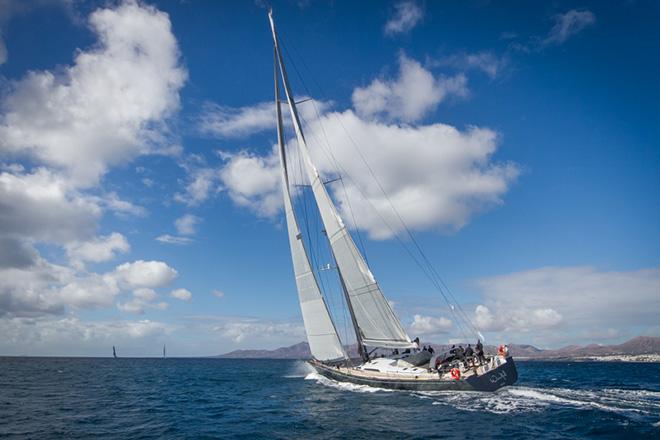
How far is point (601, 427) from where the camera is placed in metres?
15.9

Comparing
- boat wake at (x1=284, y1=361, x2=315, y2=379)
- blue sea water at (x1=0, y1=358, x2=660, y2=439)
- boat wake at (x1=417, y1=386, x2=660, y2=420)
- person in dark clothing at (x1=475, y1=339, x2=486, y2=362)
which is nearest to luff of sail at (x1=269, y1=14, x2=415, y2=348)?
blue sea water at (x1=0, y1=358, x2=660, y2=439)

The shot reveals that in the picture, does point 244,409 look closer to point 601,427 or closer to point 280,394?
point 280,394

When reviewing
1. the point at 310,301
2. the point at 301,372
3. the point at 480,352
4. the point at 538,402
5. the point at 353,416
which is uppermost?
the point at 310,301

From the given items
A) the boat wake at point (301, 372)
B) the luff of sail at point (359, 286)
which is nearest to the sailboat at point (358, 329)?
the luff of sail at point (359, 286)

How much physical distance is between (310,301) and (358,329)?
4451mm

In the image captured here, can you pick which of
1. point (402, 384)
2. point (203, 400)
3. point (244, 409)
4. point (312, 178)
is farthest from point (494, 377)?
point (203, 400)

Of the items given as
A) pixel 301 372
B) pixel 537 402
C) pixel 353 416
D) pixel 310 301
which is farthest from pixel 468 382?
pixel 301 372

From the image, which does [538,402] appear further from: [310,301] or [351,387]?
[310,301]

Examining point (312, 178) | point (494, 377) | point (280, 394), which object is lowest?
point (280, 394)

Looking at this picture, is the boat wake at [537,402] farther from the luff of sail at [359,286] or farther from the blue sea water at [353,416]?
the luff of sail at [359,286]

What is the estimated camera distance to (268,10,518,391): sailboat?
76.1 ft

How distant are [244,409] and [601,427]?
682 inches

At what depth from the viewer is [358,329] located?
2995 centimetres

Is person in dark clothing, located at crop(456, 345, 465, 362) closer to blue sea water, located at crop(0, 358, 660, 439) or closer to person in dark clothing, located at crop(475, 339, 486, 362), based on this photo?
person in dark clothing, located at crop(475, 339, 486, 362)
